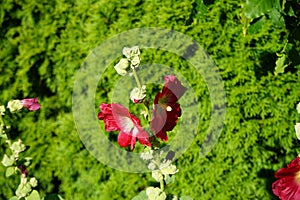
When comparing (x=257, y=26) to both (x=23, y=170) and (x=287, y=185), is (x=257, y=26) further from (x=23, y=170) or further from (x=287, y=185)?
(x=23, y=170)

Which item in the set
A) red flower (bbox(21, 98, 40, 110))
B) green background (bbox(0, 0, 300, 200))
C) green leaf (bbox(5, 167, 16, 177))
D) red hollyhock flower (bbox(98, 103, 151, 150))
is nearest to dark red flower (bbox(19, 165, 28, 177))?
green leaf (bbox(5, 167, 16, 177))

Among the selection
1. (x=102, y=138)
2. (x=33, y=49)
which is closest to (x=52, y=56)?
(x=33, y=49)

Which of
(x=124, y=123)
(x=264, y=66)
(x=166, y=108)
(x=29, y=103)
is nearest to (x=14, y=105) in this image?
(x=29, y=103)

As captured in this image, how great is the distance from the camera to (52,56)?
103 inches

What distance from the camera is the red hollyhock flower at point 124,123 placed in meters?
1.25

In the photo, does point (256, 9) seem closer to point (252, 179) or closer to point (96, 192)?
point (252, 179)

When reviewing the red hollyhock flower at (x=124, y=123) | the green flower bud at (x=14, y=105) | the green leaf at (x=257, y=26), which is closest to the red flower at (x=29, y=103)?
the green flower bud at (x=14, y=105)

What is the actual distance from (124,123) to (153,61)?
1.08 m

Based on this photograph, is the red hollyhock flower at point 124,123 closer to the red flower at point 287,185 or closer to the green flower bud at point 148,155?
the green flower bud at point 148,155

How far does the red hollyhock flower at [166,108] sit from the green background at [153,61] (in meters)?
0.67

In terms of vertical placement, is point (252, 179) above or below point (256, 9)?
below

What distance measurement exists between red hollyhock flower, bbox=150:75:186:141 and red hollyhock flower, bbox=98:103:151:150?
0.04 meters

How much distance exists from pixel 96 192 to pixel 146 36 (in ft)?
3.05

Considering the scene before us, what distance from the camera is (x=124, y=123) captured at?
1.29 m
